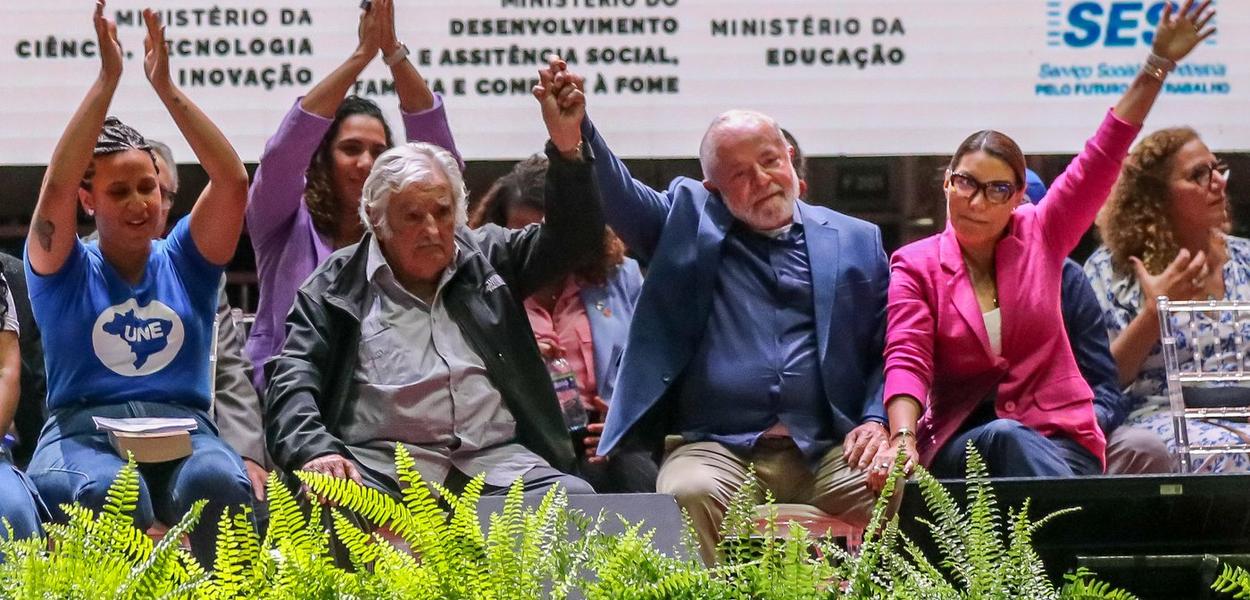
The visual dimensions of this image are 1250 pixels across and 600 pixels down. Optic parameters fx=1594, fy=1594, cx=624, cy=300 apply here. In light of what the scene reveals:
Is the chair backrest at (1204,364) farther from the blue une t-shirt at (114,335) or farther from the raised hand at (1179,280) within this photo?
the blue une t-shirt at (114,335)

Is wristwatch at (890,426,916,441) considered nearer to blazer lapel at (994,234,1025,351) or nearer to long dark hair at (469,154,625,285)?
blazer lapel at (994,234,1025,351)

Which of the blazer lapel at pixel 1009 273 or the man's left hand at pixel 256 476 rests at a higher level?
the blazer lapel at pixel 1009 273

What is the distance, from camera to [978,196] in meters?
3.35

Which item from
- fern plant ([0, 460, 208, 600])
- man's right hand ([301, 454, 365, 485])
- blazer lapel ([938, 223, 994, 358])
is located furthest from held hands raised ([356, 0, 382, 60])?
fern plant ([0, 460, 208, 600])

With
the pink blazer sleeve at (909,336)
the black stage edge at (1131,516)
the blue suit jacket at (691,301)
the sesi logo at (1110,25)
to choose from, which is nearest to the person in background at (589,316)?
the blue suit jacket at (691,301)

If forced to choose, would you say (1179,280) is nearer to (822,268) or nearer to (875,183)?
(875,183)

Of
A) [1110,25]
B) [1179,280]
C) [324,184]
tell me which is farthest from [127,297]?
[1110,25]

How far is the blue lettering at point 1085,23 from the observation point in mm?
4480

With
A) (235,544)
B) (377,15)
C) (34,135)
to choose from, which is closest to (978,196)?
(377,15)

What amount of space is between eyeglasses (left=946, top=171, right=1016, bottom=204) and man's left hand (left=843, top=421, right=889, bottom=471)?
1.78 feet

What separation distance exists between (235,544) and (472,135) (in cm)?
323

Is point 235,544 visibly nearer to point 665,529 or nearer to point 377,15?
point 665,529

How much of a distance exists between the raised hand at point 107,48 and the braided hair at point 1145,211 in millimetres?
2450

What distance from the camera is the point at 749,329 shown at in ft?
11.0
